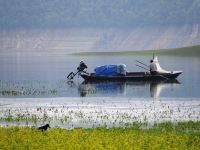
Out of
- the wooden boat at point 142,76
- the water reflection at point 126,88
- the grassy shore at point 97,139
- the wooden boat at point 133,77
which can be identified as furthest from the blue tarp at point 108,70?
the grassy shore at point 97,139

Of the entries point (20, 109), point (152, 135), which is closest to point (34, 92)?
point (20, 109)

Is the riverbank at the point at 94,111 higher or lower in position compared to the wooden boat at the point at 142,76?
lower

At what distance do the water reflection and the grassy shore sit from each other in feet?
116

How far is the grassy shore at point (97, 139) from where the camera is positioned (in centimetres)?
3225

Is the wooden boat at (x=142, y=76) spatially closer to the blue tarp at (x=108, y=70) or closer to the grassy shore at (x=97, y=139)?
the blue tarp at (x=108, y=70)

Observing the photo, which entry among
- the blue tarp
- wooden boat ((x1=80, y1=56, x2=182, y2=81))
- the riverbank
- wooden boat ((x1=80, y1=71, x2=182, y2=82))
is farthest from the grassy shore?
the blue tarp

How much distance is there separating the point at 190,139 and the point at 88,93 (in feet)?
140

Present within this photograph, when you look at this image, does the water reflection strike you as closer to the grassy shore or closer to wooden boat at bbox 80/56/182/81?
wooden boat at bbox 80/56/182/81

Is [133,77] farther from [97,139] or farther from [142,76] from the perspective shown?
[97,139]

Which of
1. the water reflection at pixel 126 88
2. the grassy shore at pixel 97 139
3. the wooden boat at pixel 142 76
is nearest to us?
the grassy shore at pixel 97 139

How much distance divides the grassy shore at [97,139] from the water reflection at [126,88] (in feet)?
116

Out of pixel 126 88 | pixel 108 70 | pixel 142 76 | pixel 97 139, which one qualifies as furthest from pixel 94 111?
pixel 108 70

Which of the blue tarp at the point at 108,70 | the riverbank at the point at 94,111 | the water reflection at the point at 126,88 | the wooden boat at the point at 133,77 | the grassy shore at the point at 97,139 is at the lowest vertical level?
the grassy shore at the point at 97,139

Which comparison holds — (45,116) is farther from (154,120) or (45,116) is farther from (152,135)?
(152,135)
